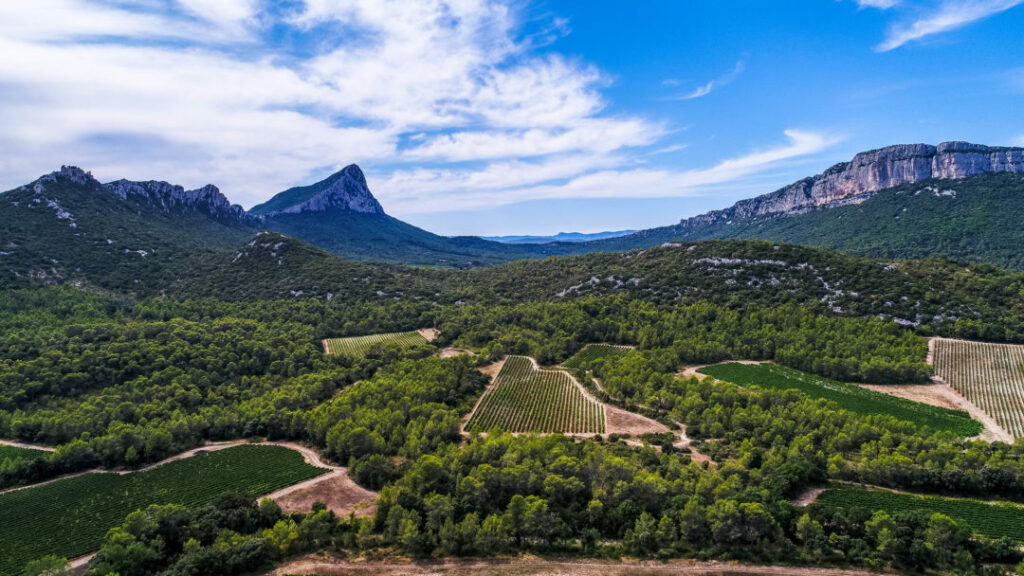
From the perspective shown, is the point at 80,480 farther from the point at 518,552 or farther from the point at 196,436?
the point at 518,552

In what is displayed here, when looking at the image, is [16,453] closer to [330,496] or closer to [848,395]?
[330,496]

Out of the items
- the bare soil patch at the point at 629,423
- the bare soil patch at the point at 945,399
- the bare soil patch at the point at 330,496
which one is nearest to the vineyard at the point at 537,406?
the bare soil patch at the point at 629,423

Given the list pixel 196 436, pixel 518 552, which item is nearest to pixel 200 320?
pixel 196 436

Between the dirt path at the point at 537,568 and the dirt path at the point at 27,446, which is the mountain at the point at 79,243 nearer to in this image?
Answer: the dirt path at the point at 27,446

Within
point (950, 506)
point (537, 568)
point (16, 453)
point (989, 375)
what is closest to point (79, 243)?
point (16, 453)

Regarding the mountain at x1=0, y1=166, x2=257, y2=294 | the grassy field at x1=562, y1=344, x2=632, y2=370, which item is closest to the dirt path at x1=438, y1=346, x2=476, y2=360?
the grassy field at x1=562, y1=344, x2=632, y2=370

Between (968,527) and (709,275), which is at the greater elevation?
(709,275)
